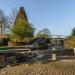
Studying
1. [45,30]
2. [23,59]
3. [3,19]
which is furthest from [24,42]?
[23,59]

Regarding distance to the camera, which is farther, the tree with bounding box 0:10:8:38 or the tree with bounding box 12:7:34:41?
the tree with bounding box 0:10:8:38

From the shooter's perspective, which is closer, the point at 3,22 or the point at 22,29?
the point at 22,29

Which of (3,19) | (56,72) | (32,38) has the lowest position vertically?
(56,72)

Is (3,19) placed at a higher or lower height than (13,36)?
higher

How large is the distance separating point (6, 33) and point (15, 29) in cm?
1053

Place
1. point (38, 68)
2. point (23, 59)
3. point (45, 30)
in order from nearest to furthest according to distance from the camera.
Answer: point (38, 68), point (23, 59), point (45, 30)

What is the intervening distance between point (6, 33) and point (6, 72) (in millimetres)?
45574

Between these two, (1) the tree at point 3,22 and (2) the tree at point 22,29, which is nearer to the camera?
(2) the tree at point 22,29

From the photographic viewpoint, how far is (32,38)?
54344mm

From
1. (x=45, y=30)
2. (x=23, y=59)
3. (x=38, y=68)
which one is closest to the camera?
(x=38, y=68)

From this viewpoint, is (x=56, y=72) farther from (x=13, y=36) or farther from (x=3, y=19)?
(x=3, y=19)

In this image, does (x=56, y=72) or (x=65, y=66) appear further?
(x=65, y=66)

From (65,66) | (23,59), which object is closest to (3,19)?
(23,59)

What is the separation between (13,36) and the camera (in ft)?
174
